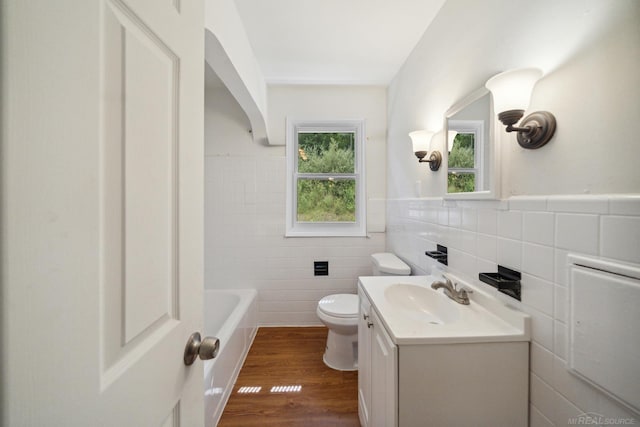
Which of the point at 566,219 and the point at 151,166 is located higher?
the point at 151,166

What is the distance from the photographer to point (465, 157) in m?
1.16

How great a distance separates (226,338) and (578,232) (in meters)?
1.73

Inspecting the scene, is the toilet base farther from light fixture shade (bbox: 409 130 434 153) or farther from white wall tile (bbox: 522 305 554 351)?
light fixture shade (bbox: 409 130 434 153)

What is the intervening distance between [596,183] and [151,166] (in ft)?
3.50

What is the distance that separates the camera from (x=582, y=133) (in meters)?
0.67

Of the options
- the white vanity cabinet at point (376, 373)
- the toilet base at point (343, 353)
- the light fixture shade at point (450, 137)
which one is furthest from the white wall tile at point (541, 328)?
the toilet base at point (343, 353)

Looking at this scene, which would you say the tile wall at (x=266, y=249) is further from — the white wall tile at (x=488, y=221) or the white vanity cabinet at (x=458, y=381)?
the white vanity cabinet at (x=458, y=381)

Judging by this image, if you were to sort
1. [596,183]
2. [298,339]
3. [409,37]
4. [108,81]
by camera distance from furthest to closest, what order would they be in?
[298,339]
[409,37]
[596,183]
[108,81]

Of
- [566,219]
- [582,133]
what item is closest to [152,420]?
[566,219]

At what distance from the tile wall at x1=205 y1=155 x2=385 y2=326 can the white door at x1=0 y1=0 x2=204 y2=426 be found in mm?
1772

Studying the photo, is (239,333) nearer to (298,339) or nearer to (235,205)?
(298,339)

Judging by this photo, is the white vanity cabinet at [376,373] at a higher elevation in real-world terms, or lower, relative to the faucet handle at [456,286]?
lower

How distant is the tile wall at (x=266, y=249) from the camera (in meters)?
2.32

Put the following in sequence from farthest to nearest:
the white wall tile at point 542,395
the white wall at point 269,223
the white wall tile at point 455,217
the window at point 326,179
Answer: the window at point 326,179 < the white wall at point 269,223 < the white wall tile at point 455,217 < the white wall tile at point 542,395
